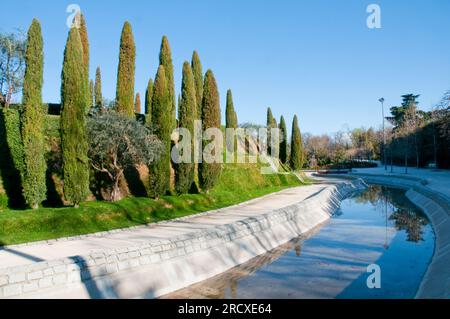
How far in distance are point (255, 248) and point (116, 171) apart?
331 inches

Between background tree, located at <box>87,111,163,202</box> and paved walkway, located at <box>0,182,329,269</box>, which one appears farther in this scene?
background tree, located at <box>87,111,163,202</box>

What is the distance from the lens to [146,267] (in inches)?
355

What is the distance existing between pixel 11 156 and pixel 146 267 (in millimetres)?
10271

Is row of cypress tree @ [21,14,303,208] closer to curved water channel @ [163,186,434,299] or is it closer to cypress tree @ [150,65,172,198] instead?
cypress tree @ [150,65,172,198]

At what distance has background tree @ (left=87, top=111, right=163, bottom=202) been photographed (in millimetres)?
15961

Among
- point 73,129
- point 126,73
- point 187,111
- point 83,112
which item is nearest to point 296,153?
point 187,111

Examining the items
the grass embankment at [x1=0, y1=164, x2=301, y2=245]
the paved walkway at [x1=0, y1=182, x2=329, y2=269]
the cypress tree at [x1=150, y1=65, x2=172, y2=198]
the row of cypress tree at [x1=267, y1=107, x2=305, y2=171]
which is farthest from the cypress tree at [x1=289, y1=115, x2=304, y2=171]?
the cypress tree at [x1=150, y1=65, x2=172, y2=198]

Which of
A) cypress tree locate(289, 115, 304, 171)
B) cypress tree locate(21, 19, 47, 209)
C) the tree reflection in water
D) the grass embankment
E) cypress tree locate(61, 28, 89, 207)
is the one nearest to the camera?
the grass embankment

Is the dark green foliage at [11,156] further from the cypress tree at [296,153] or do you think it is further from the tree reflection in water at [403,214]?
the cypress tree at [296,153]

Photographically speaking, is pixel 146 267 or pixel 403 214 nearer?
pixel 146 267

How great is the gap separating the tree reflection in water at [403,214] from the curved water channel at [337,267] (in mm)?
89

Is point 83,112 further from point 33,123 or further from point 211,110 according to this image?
point 211,110

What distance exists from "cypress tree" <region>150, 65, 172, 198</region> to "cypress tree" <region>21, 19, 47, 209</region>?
17.8 feet
